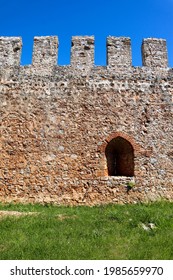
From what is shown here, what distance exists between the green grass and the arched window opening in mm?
1717

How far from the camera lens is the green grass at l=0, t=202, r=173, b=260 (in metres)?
4.59

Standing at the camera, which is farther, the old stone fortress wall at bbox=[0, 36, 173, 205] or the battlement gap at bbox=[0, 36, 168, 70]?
the battlement gap at bbox=[0, 36, 168, 70]

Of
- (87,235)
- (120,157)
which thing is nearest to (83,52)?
(120,157)

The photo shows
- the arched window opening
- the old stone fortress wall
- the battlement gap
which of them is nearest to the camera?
the old stone fortress wall

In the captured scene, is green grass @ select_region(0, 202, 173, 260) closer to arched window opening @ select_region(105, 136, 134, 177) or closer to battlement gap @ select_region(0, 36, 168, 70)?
arched window opening @ select_region(105, 136, 134, 177)

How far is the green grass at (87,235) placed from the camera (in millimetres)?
4590

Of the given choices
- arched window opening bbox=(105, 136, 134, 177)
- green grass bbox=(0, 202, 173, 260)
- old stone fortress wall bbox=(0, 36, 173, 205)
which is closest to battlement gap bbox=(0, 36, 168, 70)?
old stone fortress wall bbox=(0, 36, 173, 205)

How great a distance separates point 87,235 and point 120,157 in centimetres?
455

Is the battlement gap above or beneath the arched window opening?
above

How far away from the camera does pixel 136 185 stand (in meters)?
8.80

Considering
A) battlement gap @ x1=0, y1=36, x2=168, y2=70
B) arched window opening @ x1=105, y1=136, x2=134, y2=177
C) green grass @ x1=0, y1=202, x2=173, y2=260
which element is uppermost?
battlement gap @ x1=0, y1=36, x2=168, y2=70

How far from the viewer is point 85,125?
9.19 m

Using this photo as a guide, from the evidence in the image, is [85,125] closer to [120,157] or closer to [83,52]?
[120,157]
